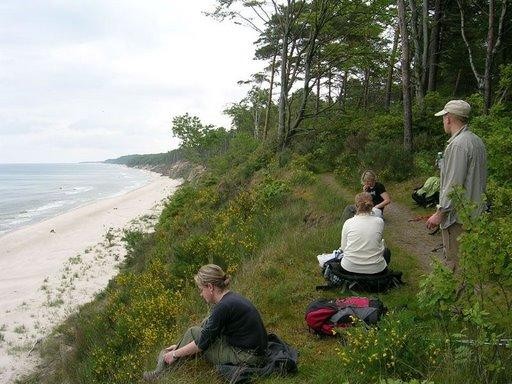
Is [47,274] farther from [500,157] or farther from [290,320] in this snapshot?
[500,157]

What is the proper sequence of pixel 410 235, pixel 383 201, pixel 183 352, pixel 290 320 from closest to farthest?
pixel 183 352 → pixel 290 320 → pixel 410 235 → pixel 383 201

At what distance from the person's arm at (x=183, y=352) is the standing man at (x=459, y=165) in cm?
264

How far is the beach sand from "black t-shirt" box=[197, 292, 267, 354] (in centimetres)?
743

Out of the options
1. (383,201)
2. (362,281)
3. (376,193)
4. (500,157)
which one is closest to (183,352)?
(362,281)

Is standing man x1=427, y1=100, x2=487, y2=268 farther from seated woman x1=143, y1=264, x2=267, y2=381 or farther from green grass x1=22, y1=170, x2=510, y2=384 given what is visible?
seated woman x1=143, y1=264, x2=267, y2=381

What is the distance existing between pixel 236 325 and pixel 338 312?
4.18ft

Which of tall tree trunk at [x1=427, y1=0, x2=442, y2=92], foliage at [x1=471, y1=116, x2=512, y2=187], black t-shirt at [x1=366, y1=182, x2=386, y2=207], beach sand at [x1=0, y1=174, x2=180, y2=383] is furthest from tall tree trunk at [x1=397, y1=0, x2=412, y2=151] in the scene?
beach sand at [x1=0, y1=174, x2=180, y2=383]

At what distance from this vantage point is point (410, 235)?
8250mm

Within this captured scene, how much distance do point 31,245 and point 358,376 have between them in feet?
92.2

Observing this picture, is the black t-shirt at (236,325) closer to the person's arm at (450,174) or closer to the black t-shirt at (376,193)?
the person's arm at (450,174)

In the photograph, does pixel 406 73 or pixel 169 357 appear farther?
pixel 406 73

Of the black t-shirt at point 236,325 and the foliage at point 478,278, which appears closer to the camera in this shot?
the foliage at point 478,278

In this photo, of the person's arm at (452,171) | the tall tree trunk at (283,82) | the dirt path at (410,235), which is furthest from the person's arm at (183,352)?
the tall tree trunk at (283,82)

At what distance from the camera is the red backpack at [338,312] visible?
4.71 m
